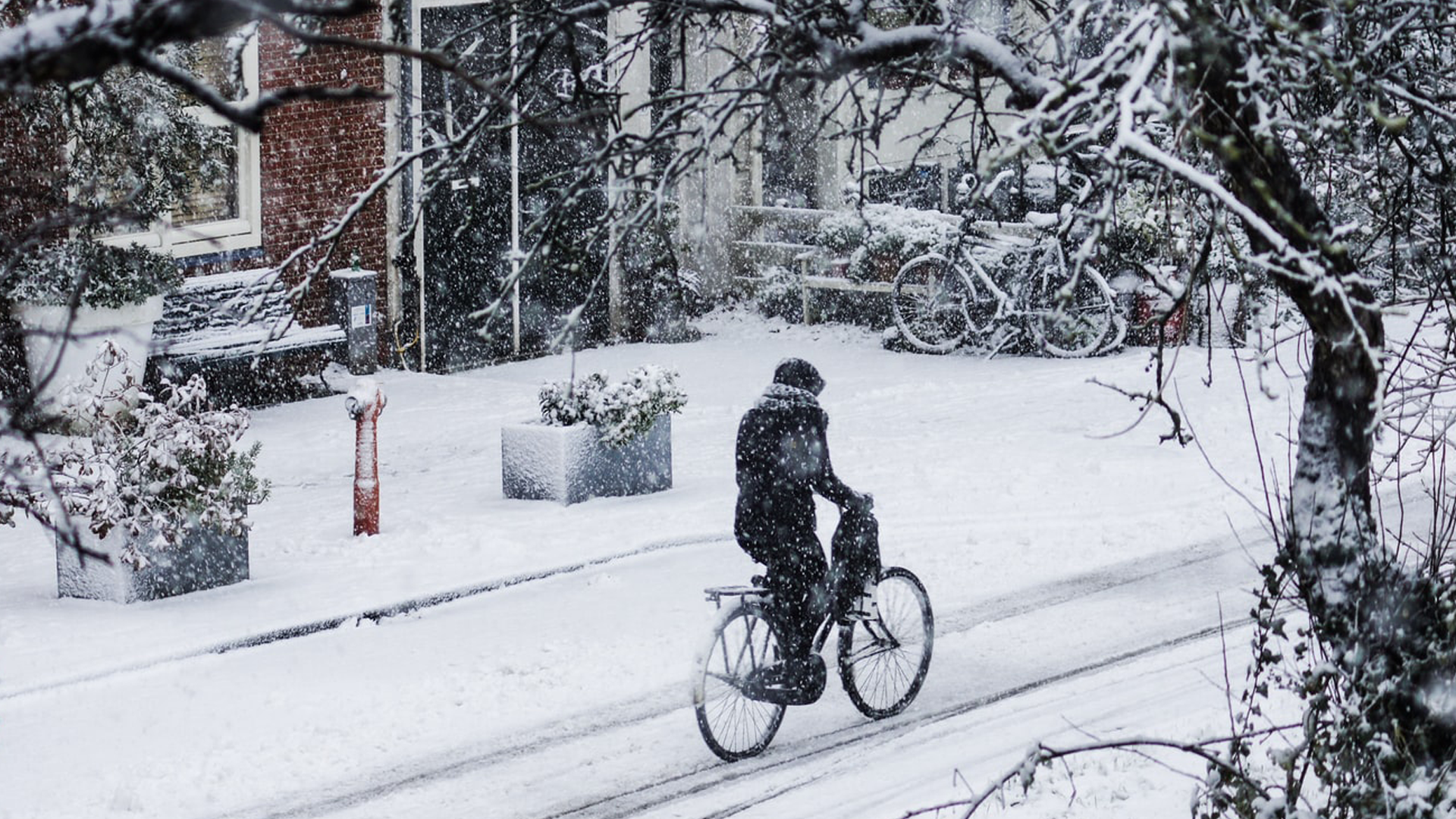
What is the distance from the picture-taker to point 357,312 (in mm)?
17625

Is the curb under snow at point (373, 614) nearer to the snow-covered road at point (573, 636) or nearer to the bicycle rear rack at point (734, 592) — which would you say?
the snow-covered road at point (573, 636)

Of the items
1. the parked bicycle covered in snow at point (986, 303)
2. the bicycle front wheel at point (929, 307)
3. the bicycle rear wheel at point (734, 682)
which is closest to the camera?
the bicycle rear wheel at point (734, 682)

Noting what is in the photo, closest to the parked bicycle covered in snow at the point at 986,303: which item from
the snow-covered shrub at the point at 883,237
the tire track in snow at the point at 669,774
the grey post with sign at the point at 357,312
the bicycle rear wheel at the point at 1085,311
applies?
the bicycle rear wheel at the point at 1085,311

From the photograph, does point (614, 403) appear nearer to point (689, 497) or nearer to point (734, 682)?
point (689, 497)

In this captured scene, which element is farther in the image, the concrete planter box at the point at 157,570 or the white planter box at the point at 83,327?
the white planter box at the point at 83,327

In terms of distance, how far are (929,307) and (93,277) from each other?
30.4ft

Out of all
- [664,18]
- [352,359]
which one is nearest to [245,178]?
[352,359]

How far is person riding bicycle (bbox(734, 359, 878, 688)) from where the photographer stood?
26.6 ft

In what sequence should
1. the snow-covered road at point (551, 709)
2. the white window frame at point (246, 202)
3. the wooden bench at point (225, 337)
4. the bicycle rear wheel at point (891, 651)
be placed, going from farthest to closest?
the white window frame at point (246, 202) < the wooden bench at point (225, 337) < the bicycle rear wheel at point (891, 651) < the snow-covered road at point (551, 709)

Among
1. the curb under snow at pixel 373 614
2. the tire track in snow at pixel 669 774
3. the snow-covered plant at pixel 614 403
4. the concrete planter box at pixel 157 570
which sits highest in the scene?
the snow-covered plant at pixel 614 403

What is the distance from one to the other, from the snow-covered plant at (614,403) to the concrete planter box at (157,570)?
2.78 meters

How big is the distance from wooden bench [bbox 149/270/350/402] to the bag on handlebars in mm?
8180

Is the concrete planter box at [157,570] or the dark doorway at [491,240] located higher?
the dark doorway at [491,240]

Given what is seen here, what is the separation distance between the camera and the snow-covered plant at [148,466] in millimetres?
9914
